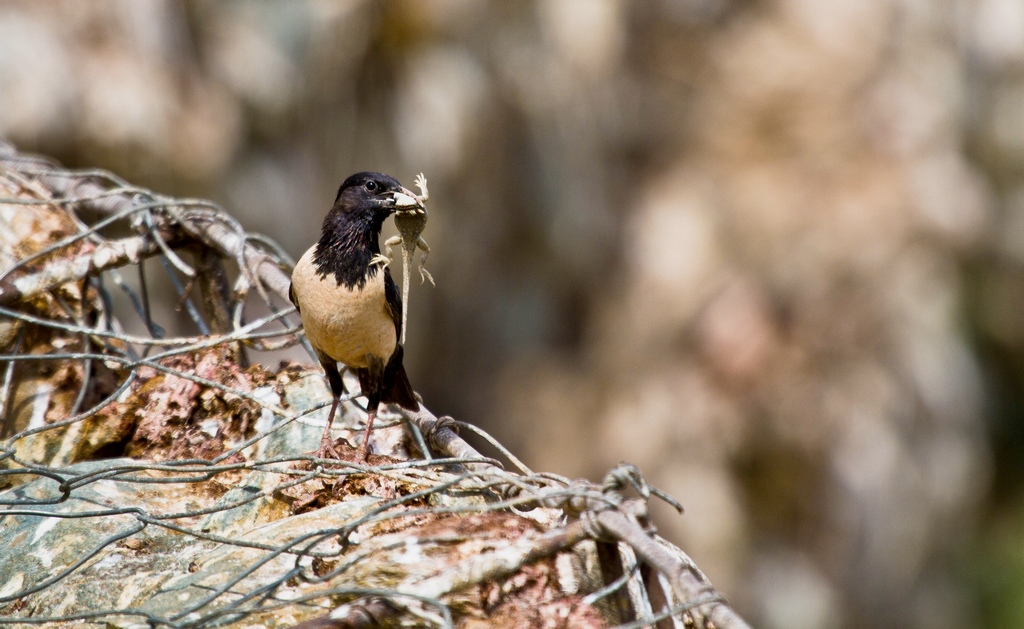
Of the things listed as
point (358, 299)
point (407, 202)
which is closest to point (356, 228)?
point (358, 299)

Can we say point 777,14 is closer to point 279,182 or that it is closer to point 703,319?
point 703,319

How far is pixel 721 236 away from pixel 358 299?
8.16 meters

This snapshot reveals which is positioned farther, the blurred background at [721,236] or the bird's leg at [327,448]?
the blurred background at [721,236]

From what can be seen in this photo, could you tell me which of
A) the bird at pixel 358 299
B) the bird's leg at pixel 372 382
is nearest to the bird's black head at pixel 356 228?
the bird at pixel 358 299

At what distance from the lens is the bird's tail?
12.5 ft

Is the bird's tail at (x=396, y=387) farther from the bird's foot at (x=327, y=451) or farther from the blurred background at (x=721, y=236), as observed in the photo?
the blurred background at (x=721, y=236)

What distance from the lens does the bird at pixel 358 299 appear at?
359 centimetres

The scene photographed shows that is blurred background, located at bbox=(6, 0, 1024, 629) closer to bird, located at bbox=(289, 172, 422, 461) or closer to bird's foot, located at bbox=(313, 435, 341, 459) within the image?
bird, located at bbox=(289, 172, 422, 461)

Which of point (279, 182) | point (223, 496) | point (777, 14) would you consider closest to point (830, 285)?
point (777, 14)

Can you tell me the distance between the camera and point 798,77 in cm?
1148

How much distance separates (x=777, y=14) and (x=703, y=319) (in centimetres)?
352

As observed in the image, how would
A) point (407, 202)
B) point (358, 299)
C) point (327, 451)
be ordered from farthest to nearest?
point (358, 299), point (407, 202), point (327, 451)

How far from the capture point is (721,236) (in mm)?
11227

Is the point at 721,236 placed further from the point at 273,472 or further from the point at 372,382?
the point at 273,472
